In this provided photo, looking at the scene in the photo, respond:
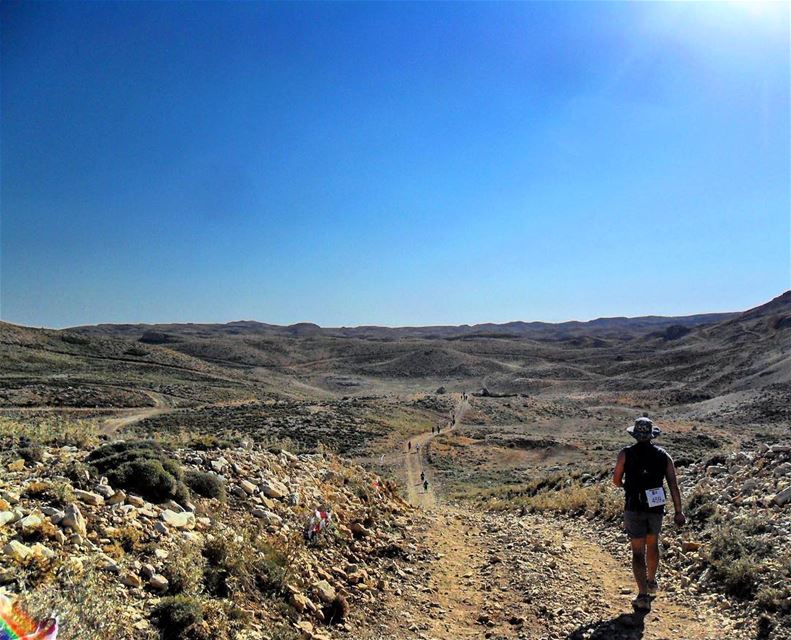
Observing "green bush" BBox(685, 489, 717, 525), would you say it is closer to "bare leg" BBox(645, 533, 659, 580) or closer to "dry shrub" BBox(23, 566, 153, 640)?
"bare leg" BBox(645, 533, 659, 580)

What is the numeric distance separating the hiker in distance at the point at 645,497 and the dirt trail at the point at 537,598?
46 centimetres

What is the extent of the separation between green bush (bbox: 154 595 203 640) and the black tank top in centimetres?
507

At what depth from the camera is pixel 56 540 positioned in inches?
191

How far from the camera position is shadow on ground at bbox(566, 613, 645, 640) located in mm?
5544

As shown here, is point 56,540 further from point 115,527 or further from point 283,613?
point 283,613

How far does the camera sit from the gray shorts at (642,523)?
6238mm

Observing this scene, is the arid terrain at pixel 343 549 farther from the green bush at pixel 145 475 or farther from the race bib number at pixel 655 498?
the race bib number at pixel 655 498

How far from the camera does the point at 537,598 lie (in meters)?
6.83

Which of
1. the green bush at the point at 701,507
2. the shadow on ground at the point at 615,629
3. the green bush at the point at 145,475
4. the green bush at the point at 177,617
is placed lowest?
the shadow on ground at the point at 615,629

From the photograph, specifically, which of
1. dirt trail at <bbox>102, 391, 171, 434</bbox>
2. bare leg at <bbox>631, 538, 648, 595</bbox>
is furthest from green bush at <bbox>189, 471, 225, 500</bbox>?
dirt trail at <bbox>102, 391, 171, 434</bbox>

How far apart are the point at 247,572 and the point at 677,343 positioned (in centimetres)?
13578

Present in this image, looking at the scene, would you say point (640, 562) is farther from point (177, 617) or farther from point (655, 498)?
point (177, 617)

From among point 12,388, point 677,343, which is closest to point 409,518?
point 12,388

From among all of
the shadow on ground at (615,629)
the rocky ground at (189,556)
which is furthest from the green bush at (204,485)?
the shadow on ground at (615,629)
